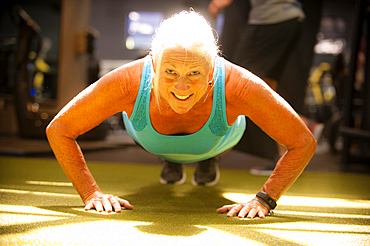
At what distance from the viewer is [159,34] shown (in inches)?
42.0

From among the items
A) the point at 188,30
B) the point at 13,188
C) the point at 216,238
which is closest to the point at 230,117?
the point at 188,30

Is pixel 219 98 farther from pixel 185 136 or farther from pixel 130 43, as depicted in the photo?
pixel 130 43

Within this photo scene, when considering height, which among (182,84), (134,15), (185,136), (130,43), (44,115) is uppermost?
(134,15)

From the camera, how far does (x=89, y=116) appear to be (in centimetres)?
111

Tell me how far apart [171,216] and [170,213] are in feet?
0.16

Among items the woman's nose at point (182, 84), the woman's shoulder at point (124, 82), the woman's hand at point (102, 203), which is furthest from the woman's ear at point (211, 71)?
the woman's hand at point (102, 203)

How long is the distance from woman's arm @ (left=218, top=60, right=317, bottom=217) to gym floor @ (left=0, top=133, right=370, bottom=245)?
14 cm

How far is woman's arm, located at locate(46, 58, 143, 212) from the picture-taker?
43.1 inches

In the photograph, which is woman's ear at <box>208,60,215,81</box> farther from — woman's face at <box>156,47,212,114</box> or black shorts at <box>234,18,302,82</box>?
black shorts at <box>234,18,302,82</box>

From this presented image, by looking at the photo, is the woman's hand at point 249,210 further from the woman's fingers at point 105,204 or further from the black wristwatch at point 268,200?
the woman's fingers at point 105,204

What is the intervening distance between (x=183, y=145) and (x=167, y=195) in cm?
36

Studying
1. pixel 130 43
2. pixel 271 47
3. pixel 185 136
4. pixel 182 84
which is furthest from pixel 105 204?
pixel 130 43

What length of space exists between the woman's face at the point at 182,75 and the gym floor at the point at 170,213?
41cm

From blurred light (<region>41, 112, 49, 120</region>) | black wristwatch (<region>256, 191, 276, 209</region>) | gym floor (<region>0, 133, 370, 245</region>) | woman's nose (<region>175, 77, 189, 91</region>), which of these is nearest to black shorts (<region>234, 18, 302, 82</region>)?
gym floor (<region>0, 133, 370, 245</region>)
